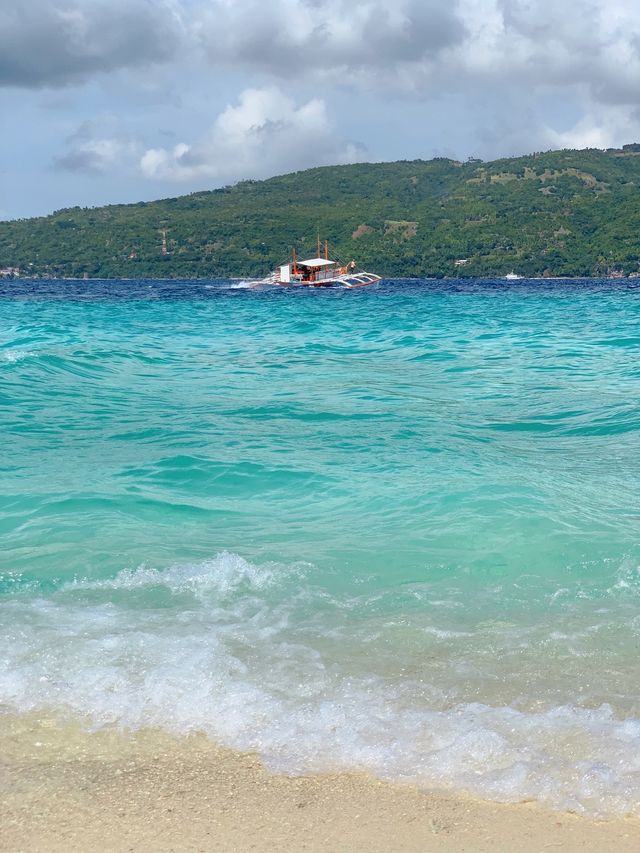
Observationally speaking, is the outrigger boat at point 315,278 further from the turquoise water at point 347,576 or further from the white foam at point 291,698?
the white foam at point 291,698

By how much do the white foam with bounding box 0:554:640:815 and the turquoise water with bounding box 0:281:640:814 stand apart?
16 millimetres

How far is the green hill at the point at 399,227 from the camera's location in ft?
385

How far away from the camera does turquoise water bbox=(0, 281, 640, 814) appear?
436cm

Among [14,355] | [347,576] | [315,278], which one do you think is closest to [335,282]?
[315,278]

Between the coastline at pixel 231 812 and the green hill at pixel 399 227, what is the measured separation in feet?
347

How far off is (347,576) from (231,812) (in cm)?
305

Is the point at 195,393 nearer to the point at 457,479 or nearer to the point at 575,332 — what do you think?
the point at 457,479

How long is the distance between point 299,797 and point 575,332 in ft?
90.1

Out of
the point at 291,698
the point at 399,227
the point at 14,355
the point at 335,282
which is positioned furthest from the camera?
the point at 399,227

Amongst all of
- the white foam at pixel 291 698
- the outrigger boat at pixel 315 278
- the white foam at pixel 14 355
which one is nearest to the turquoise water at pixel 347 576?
the white foam at pixel 291 698

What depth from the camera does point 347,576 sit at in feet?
21.8

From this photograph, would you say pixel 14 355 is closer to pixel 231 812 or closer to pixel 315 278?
pixel 231 812

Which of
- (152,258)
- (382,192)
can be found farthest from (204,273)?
(382,192)

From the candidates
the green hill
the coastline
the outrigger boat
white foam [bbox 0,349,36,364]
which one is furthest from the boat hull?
the coastline
